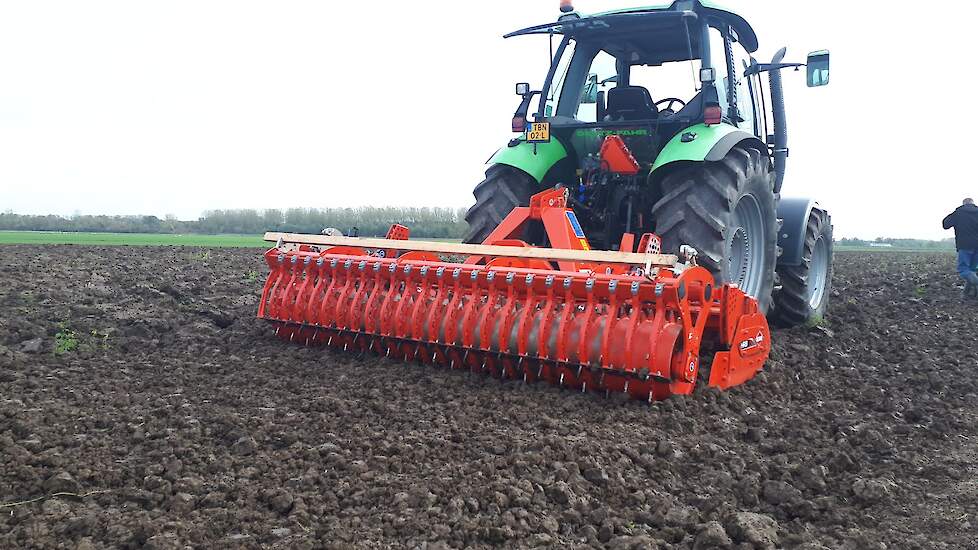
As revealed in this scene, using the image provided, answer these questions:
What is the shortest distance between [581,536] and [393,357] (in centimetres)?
264

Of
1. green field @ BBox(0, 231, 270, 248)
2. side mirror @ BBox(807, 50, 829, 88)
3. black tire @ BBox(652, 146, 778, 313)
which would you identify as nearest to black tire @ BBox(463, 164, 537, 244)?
black tire @ BBox(652, 146, 778, 313)

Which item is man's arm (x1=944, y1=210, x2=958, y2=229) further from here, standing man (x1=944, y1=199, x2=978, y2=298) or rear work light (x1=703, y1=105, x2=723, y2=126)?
rear work light (x1=703, y1=105, x2=723, y2=126)

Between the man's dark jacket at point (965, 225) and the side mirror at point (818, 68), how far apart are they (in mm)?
5281

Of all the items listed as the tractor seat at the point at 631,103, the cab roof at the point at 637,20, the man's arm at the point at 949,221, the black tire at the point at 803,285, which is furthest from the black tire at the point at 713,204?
the man's arm at the point at 949,221

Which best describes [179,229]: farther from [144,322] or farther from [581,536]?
[581,536]

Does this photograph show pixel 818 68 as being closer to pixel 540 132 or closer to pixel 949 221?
pixel 540 132

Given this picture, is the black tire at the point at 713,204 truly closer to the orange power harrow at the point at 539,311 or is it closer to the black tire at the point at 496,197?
the orange power harrow at the point at 539,311

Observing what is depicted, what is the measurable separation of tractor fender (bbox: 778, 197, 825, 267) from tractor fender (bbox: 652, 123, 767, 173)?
164 cm

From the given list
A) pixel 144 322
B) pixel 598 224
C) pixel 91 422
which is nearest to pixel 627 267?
pixel 598 224

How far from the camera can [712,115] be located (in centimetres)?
541

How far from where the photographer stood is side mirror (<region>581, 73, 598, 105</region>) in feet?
21.3

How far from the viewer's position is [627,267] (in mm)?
4598

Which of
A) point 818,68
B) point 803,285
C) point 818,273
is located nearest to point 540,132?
point 818,68

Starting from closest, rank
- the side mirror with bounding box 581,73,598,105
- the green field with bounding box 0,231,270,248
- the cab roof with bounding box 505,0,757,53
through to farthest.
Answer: the cab roof with bounding box 505,0,757,53, the side mirror with bounding box 581,73,598,105, the green field with bounding box 0,231,270,248
